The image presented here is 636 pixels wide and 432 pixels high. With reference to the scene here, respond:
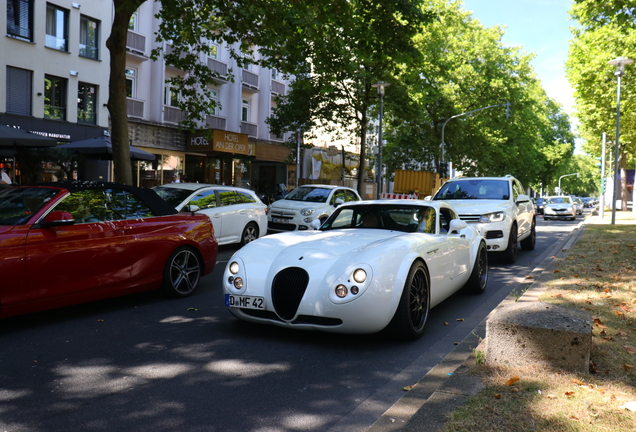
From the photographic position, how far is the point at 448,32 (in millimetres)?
36250

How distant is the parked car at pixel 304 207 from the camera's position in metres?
15.9

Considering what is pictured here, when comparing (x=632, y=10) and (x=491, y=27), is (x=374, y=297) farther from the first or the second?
(x=491, y=27)

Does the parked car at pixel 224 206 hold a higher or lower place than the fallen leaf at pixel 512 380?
higher

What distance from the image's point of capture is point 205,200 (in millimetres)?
12312

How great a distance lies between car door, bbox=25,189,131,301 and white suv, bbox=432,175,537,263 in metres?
6.93

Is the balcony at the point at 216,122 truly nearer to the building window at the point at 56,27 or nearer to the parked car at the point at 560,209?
the building window at the point at 56,27

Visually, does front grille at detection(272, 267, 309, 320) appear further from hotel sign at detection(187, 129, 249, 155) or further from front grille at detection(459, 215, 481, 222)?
hotel sign at detection(187, 129, 249, 155)

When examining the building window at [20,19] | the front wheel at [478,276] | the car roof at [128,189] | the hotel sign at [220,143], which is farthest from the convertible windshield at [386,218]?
the hotel sign at [220,143]

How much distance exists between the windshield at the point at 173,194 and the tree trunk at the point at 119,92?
0.75 metres

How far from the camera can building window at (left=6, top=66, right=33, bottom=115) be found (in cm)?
2175

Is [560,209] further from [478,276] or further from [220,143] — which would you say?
[478,276]

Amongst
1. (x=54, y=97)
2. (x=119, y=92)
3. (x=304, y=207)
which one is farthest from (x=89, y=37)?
(x=119, y=92)

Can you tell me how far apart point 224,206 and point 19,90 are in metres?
14.0

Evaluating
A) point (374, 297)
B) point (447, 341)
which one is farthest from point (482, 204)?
point (374, 297)
